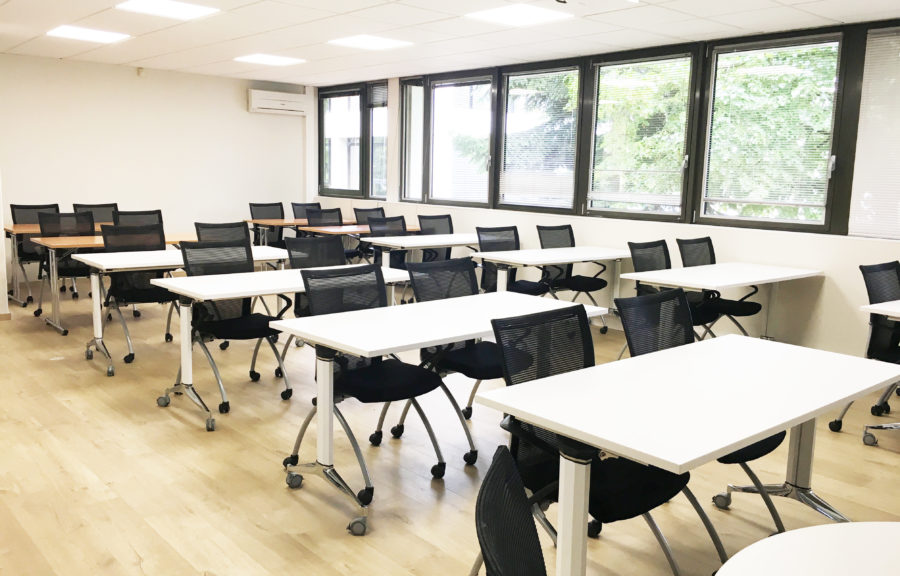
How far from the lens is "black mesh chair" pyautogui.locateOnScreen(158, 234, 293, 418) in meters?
4.54

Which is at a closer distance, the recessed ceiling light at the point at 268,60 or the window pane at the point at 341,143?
the recessed ceiling light at the point at 268,60

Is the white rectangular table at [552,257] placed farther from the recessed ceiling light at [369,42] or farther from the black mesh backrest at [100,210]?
the black mesh backrest at [100,210]

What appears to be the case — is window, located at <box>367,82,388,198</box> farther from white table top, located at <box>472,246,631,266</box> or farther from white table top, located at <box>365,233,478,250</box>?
white table top, located at <box>472,246,631,266</box>

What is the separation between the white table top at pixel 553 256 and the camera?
6.19 meters

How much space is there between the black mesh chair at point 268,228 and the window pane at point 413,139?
5.92ft

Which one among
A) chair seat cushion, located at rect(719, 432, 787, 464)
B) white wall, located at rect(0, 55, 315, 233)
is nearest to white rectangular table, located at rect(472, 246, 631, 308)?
chair seat cushion, located at rect(719, 432, 787, 464)

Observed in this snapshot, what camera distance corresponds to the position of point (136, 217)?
23.6 feet

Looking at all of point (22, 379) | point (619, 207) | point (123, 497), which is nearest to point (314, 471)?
point (123, 497)

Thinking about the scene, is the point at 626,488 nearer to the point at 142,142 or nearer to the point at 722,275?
the point at 722,275

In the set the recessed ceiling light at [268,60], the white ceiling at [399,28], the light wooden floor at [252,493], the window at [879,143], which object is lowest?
the light wooden floor at [252,493]

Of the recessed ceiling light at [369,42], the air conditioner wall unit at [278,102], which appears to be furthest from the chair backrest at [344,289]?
the air conditioner wall unit at [278,102]

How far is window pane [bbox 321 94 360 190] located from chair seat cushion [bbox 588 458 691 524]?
924 cm

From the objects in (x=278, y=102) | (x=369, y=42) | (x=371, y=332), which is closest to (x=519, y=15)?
(x=369, y=42)

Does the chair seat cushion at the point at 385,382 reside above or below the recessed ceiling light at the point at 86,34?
below
